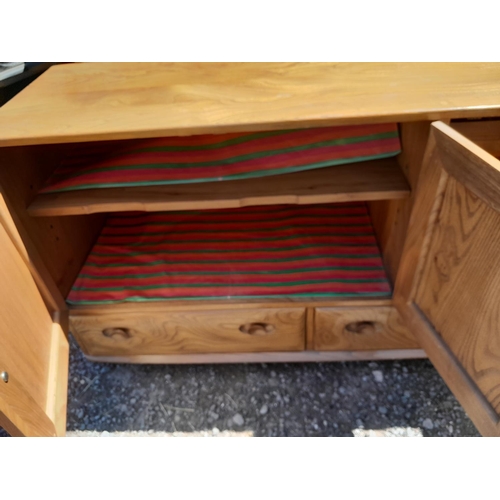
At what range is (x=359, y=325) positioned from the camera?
106 centimetres

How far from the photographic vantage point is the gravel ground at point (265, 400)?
3.48 feet

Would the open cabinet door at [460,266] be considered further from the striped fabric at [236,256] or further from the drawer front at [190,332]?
the drawer front at [190,332]

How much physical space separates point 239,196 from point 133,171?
27 centimetres

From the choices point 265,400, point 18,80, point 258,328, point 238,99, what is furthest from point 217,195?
point 18,80

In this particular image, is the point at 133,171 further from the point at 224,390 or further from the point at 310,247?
the point at 224,390

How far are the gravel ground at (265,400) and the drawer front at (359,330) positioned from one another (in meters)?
0.12

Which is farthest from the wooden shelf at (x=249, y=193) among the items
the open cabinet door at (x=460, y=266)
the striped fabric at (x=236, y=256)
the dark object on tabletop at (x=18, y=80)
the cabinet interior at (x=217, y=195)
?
the dark object on tabletop at (x=18, y=80)

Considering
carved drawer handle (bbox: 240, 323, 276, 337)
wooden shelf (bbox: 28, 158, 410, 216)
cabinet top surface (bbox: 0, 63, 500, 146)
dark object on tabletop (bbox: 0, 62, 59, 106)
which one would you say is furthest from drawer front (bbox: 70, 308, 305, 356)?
dark object on tabletop (bbox: 0, 62, 59, 106)

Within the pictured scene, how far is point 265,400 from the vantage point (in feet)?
3.68

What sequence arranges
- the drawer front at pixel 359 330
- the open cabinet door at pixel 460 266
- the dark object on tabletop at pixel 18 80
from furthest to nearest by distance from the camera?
the dark object on tabletop at pixel 18 80 < the drawer front at pixel 359 330 < the open cabinet door at pixel 460 266

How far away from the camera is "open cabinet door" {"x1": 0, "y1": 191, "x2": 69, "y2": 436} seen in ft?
2.17

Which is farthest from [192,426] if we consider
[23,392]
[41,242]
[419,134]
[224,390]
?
[419,134]

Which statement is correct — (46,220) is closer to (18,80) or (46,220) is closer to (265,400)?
(18,80)

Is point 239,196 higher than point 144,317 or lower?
higher
